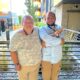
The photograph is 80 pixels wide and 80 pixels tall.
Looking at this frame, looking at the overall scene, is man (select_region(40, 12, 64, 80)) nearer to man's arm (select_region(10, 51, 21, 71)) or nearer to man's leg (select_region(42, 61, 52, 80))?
man's leg (select_region(42, 61, 52, 80))

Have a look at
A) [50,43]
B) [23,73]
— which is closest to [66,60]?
[50,43]

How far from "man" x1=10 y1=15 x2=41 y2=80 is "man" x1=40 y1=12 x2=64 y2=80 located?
0.11 metres

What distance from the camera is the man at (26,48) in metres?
2.79

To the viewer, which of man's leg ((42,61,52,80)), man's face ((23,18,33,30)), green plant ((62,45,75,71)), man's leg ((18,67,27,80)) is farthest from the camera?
green plant ((62,45,75,71))

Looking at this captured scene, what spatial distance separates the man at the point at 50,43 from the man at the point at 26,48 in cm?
11

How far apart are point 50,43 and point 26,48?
0.35 metres

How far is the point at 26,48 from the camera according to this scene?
2820mm

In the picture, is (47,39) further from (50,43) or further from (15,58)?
(15,58)

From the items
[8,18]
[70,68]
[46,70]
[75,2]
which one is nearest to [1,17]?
[8,18]

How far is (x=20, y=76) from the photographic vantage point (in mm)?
2941

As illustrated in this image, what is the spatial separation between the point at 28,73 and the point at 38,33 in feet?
1.85

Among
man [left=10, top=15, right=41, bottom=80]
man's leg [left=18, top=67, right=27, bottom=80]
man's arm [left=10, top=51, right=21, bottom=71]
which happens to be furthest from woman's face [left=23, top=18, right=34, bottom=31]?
man's leg [left=18, top=67, right=27, bottom=80]

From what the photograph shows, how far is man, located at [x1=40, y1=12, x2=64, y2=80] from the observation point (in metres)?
2.93

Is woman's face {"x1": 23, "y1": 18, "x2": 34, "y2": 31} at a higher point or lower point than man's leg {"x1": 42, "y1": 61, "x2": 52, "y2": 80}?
higher
